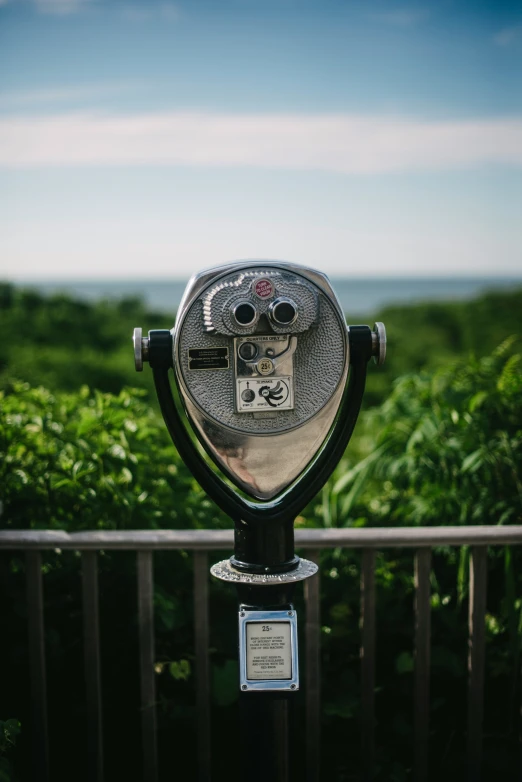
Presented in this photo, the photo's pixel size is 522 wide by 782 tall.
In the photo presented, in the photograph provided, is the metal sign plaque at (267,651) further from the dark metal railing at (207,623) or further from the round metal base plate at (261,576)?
the dark metal railing at (207,623)

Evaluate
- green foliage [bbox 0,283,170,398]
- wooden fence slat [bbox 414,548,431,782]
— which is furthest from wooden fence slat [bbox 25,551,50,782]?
green foliage [bbox 0,283,170,398]

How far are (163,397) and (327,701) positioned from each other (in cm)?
115

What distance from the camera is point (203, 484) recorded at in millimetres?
1543

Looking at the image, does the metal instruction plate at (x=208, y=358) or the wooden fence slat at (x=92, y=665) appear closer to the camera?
the metal instruction plate at (x=208, y=358)

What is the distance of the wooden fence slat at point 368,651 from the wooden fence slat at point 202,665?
14.7 inches

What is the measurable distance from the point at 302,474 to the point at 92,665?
851mm

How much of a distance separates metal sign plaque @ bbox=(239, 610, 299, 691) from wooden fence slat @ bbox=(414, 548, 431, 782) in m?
0.60

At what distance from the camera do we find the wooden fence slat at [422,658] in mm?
2076

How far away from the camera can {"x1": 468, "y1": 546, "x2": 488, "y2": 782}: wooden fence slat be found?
209 cm

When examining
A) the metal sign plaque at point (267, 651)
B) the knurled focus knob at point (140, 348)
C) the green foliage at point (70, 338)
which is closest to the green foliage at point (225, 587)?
the metal sign plaque at point (267, 651)

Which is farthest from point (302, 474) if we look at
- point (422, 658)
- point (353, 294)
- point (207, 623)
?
point (353, 294)

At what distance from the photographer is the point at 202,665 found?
2053 mm

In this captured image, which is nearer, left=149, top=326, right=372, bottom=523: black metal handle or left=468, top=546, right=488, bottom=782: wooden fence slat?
left=149, top=326, right=372, bottom=523: black metal handle

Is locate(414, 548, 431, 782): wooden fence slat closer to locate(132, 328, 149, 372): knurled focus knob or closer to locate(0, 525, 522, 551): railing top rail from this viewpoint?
locate(0, 525, 522, 551): railing top rail
